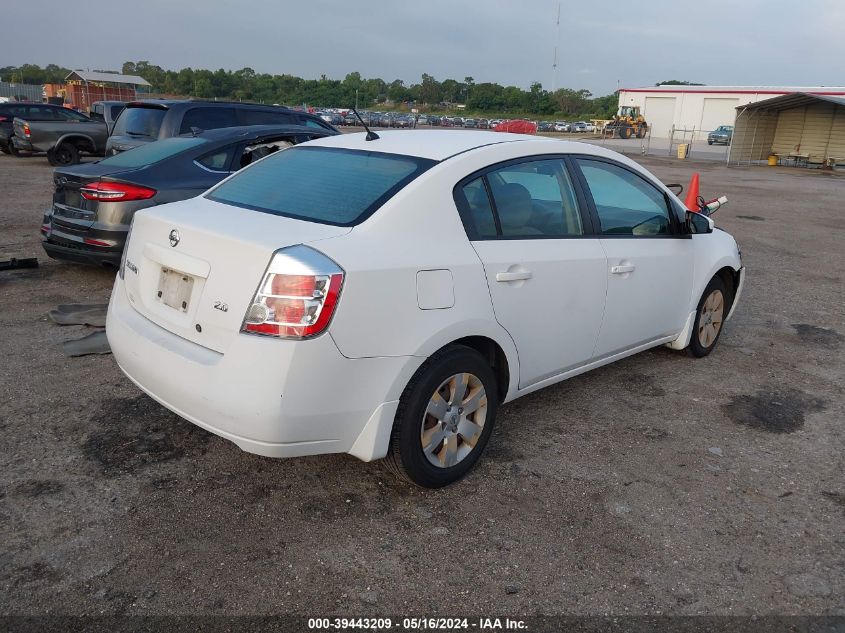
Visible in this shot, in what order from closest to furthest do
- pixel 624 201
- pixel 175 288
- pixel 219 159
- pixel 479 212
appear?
pixel 175 288 → pixel 479 212 → pixel 624 201 → pixel 219 159

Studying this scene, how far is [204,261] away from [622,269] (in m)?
2.39

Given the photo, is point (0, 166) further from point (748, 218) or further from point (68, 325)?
point (748, 218)

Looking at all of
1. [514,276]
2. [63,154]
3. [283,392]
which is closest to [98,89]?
[63,154]

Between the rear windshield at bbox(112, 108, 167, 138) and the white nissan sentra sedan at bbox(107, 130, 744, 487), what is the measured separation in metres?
6.02

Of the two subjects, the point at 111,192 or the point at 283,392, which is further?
the point at 111,192

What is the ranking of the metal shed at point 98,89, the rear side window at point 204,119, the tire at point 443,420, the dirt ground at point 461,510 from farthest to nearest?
the metal shed at point 98,89 < the rear side window at point 204,119 < the tire at point 443,420 < the dirt ground at point 461,510

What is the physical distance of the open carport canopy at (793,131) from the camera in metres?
31.0

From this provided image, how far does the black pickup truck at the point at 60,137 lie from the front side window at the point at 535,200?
17780mm

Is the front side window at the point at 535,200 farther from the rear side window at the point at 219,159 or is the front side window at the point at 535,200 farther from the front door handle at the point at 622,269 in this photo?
the rear side window at the point at 219,159

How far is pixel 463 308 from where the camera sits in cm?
325

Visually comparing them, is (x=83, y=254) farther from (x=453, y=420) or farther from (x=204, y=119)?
(x=453, y=420)

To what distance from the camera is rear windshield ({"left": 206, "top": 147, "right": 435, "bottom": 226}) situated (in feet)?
10.8

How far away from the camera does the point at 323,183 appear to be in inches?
141

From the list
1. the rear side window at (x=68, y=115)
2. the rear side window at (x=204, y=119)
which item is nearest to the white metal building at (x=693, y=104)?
the rear side window at (x=68, y=115)
